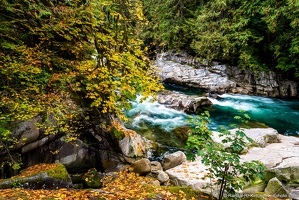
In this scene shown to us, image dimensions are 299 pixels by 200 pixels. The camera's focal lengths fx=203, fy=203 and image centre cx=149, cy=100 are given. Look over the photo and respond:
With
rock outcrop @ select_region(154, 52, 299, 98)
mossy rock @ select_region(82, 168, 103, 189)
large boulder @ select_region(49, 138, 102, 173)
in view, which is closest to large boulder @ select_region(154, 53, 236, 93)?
rock outcrop @ select_region(154, 52, 299, 98)

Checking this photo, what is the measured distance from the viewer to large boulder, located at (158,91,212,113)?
14048mm

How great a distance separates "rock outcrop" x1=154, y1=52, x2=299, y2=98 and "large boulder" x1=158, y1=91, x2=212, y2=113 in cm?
461

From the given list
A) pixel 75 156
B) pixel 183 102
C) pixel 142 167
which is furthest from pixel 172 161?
pixel 183 102

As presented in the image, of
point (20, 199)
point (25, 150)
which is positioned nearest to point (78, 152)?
point (25, 150)

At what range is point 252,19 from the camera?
61.6 ft

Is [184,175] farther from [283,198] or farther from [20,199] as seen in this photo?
[20,199]

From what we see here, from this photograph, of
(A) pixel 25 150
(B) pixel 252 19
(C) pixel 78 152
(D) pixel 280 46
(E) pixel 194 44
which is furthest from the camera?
(E) pixel 194 44

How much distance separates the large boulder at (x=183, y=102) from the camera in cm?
1405

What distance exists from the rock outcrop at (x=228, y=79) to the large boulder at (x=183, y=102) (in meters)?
4.61

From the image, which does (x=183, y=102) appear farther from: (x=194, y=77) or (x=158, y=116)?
(x=194, y=77)

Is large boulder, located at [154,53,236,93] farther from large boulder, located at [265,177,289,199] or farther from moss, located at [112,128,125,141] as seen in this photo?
large boulder, located at [265,177,289,199]

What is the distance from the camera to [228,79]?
1955 centimetres

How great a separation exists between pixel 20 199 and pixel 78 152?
12.4 ft

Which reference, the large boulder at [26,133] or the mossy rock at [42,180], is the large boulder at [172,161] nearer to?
the mossy rock at [42,180]
